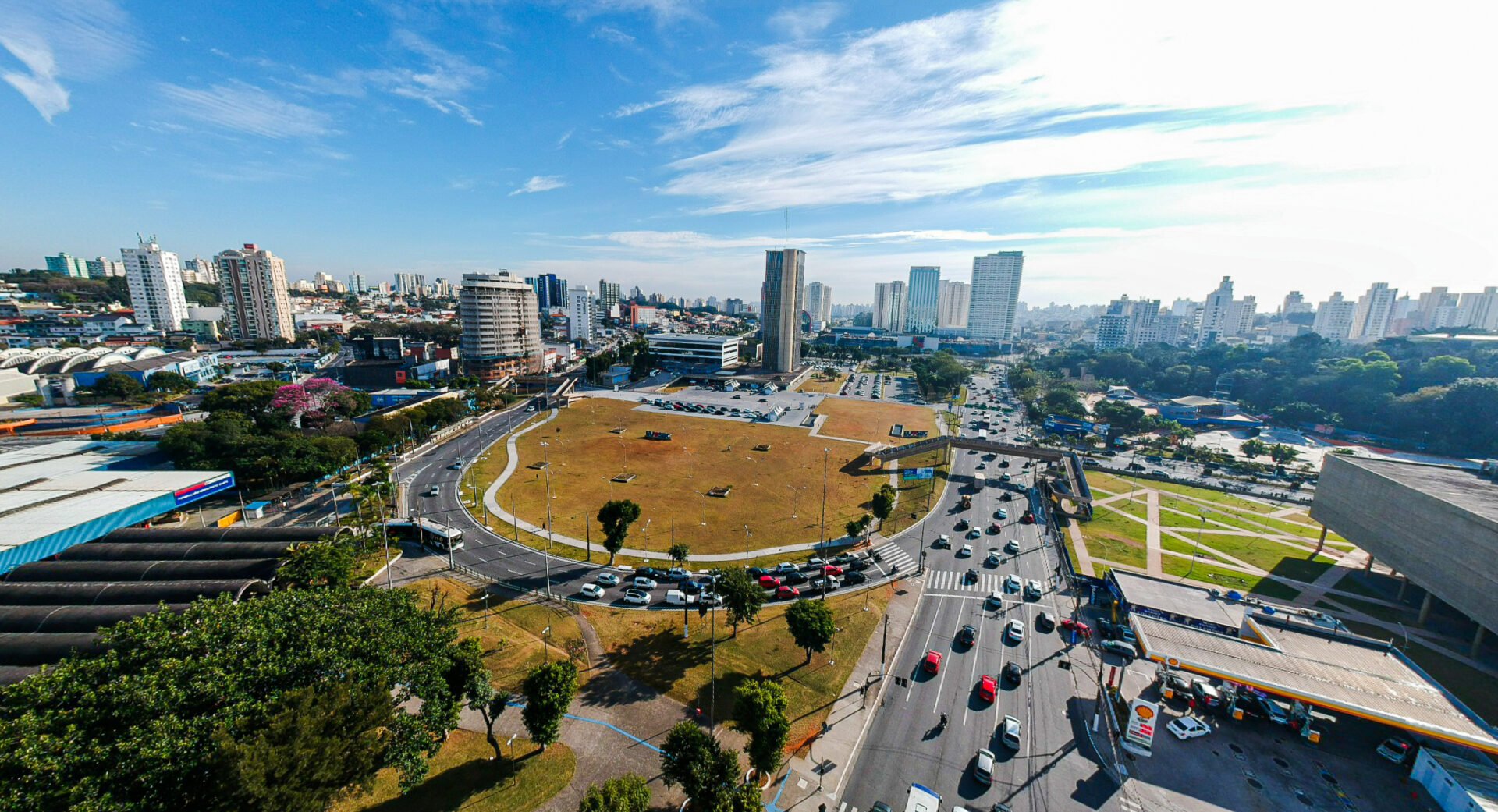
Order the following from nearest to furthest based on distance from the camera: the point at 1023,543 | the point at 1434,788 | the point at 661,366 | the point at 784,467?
the point at 1434,788
the point at 1023,543
the point at 784,467
the point at 661,366

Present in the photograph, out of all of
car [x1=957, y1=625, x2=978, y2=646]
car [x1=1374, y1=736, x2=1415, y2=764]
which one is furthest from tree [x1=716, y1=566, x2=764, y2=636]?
car [x1=1374, y1=736, x2=1415, y2=764]

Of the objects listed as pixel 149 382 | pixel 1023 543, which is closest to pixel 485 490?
pixel 1023 543

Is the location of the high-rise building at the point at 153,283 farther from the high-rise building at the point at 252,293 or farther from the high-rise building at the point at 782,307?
the high-rise building at the point at 782,307

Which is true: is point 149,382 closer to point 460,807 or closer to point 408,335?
point 408,335

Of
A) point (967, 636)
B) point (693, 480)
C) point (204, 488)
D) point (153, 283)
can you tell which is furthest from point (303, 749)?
point (153, 283)

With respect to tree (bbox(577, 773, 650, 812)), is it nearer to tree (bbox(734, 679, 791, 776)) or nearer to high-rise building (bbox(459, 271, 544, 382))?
tree (bbox(734, 679, 791, 776))
